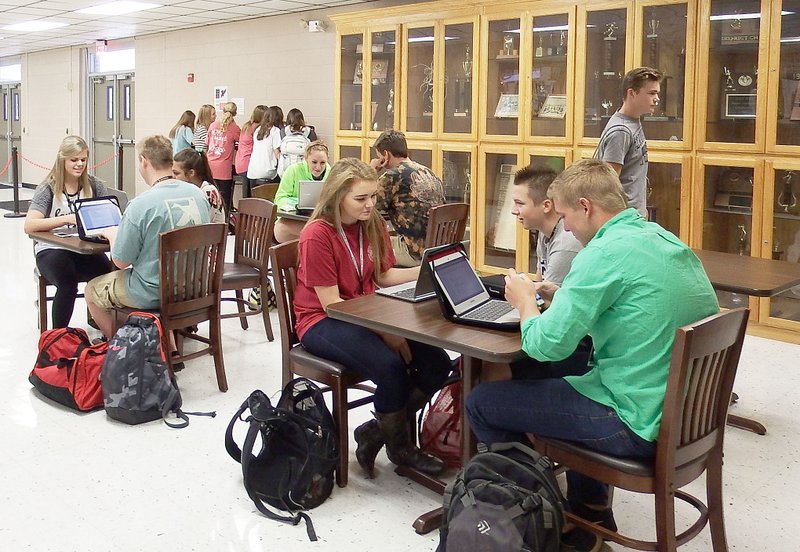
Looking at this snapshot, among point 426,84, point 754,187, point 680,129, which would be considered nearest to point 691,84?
point 680,129

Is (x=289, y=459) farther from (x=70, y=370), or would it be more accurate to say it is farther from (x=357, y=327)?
(x=70, y=370)

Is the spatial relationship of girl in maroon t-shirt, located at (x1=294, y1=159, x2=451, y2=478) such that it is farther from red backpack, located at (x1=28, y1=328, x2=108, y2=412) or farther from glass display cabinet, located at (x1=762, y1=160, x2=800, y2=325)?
glass display cabinet, located at (x1=762, y1=160, x2=800, y2=325)

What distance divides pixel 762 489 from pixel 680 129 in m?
2.82

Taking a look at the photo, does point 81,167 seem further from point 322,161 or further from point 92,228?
point 322,161

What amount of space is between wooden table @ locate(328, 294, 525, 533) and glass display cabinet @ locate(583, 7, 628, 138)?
330 cm

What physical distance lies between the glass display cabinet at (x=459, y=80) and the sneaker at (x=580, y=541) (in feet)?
14.0

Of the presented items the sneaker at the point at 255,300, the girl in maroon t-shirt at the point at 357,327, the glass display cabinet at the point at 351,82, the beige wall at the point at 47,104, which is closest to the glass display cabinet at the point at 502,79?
the glass display cabinet at the point at 351,82

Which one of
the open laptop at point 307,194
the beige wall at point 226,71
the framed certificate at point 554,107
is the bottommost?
the open laptop at point 307,194

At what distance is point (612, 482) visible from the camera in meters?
2.05

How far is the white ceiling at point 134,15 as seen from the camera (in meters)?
8.12

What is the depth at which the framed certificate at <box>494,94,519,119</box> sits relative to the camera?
6.02m

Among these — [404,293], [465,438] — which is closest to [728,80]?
[404,293]

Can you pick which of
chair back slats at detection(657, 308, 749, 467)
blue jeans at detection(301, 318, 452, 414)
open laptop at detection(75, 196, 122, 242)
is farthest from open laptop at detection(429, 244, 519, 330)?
open laptop at detection(75, 196, 122, 242)

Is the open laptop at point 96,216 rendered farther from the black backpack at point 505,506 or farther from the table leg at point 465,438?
the black backpack at point 505,506
